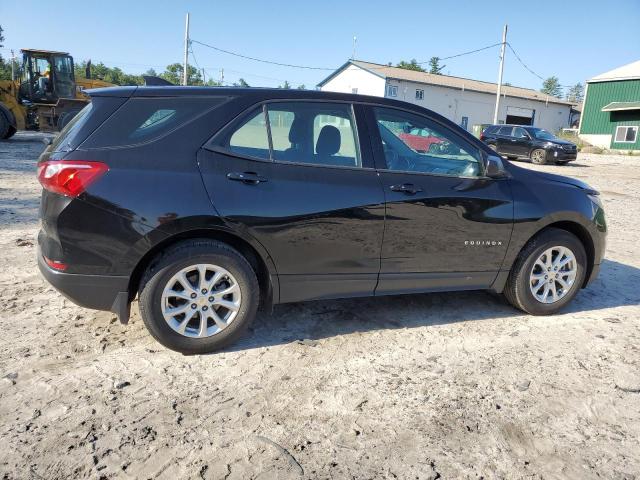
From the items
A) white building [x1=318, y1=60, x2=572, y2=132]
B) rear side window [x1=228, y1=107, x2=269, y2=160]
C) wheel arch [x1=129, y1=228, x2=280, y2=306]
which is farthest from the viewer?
white building [x1=318, y1=60, x2=572, y2=132]

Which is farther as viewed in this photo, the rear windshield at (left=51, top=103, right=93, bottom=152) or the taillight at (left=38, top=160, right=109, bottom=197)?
the rear windshield at (left=51, top=103, right=93, bottom=152)

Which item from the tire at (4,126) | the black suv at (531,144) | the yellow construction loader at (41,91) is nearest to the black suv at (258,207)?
the tire at (4,126)

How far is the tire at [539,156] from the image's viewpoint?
2155 cm

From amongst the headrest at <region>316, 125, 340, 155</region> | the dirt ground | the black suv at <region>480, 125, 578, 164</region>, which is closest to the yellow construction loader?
the dirt ground

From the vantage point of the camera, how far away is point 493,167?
153 inches

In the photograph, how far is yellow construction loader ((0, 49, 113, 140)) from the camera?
18.8 m

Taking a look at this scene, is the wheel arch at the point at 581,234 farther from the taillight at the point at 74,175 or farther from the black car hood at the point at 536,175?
the taillight at the point at 74,175

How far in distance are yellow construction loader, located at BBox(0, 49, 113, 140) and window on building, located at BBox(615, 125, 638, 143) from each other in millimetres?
34439

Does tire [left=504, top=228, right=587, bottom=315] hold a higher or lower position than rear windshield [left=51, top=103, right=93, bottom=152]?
lower

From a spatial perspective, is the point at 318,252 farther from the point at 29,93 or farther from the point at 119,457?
the point at 29,93

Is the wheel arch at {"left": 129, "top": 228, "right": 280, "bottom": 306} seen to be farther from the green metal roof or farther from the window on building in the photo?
the window on building

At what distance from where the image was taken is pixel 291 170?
3.37 m

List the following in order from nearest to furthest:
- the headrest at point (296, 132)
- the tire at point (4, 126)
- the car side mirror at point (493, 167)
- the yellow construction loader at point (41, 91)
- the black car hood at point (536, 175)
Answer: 1. the headrest at point (296, 132)
2. the car side mirror at point (493, 167)
3. the black car hood at point (536, 175)
4. the tire at point (4, 126)
5. the yellow construction loader at point (41, 91)

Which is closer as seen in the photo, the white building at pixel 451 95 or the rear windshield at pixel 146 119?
the rear windshield at pixel 146 119
